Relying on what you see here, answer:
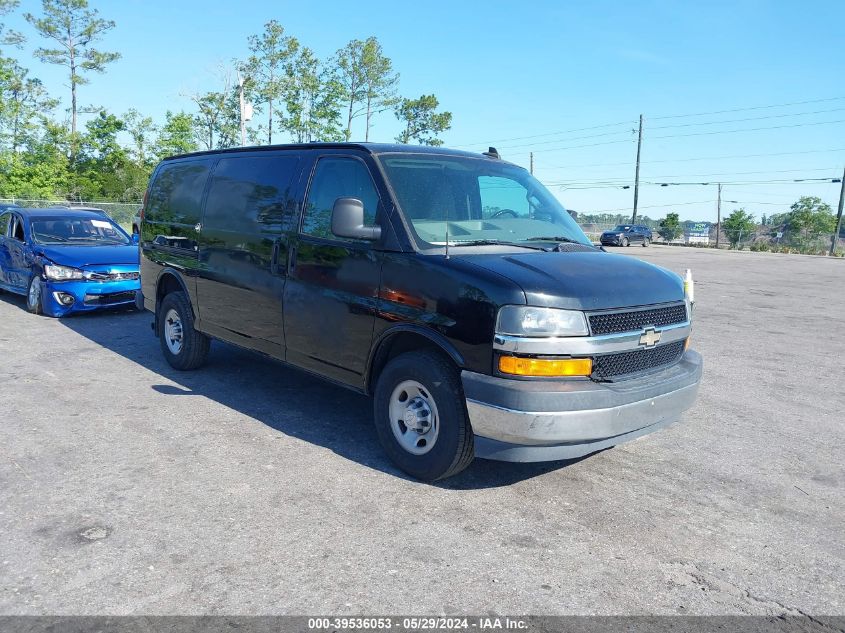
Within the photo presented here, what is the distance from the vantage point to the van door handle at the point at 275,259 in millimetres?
5238

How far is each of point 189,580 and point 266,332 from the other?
8.50 feet

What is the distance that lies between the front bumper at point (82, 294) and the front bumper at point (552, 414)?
7397 mm

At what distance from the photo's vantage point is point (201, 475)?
430 centimetres

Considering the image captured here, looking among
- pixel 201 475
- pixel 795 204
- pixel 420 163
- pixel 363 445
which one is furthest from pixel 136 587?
pixel 795 204

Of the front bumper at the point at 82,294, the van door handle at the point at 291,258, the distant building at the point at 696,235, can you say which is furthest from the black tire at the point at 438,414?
the distant building at the point at 696,235

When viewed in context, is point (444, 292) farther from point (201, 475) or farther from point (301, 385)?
point (301, 385)

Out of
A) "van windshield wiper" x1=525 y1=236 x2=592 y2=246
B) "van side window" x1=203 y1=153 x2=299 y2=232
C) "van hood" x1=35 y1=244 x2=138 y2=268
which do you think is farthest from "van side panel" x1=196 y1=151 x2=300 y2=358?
"van hood" x1=35 y1=244 x2=138 y2=268

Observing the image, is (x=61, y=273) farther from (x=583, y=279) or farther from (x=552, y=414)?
(x=552, y=414)

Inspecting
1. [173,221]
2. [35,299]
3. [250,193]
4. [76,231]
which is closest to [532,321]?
[250,193]

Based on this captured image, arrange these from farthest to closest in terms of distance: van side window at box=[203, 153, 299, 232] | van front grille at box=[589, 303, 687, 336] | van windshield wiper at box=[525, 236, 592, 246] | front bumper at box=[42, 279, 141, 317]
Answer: front bumper at box=[42, 279, 141, 317]
van side window at box=[203, 153, 299, 232]
van windshield wiper at box=[525, 236, 592, 246]
van front grille at box=[589, 303, 687, 336]

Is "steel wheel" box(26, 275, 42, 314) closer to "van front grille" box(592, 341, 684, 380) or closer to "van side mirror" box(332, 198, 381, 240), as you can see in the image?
"van side mirror" box(332, 198, 381, 240)

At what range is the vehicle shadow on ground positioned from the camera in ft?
15.0

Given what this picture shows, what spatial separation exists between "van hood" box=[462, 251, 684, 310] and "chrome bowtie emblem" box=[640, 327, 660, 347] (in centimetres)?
17

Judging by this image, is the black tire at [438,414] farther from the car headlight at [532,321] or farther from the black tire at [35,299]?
the black tire at [35,299]
